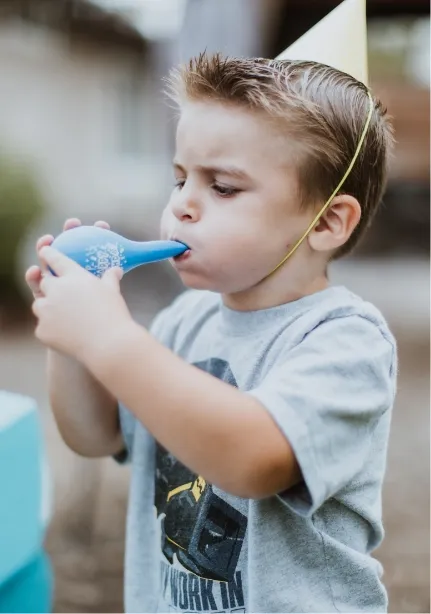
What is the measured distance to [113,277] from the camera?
1.05 metres

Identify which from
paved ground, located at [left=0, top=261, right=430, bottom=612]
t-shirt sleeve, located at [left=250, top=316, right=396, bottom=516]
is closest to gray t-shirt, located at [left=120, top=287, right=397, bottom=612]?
t-shirt sleeve, located at [left=250, top=316, right=396, bottom=516]

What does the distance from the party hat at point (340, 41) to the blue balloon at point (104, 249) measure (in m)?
0.39

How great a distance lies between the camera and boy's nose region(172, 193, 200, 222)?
1.13 metres

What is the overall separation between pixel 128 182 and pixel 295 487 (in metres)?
11.8

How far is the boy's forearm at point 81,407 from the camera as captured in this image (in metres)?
1.31

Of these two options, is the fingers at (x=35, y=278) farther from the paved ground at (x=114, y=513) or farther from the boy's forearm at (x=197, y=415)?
the paved ground at (x=114, y=513)

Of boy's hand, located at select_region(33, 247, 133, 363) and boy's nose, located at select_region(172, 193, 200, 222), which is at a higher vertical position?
boy's nose, located at select_region(172, 193, 200, 222)

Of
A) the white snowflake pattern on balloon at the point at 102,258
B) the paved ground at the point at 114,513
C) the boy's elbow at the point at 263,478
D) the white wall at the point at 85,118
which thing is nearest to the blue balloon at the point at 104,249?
the white snowflake pattern on balloon at the point at 102,258

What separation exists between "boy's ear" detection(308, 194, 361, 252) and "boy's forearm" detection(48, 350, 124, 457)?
Answer: 0.45 metres

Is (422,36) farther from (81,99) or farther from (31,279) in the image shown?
(31,279)

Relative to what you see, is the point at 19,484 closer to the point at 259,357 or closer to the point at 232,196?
the point at 259,357

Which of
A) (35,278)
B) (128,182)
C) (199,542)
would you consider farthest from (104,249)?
(128,182)

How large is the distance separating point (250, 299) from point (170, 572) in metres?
0.48

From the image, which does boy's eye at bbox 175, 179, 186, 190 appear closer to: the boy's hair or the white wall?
the boy's hair
